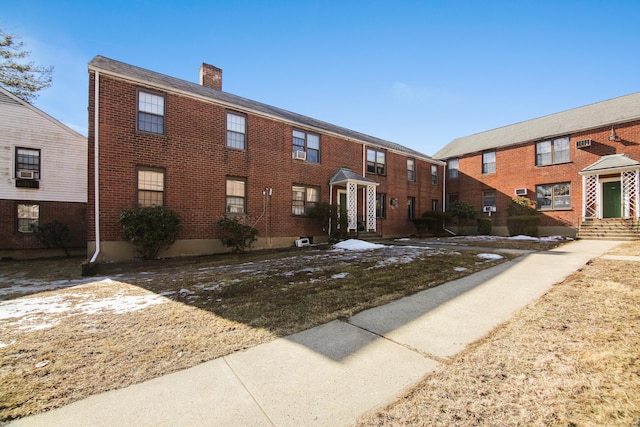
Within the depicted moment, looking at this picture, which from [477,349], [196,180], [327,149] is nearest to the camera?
[477,349]

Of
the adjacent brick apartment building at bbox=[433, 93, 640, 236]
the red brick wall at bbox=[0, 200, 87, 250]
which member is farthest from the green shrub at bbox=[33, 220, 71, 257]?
the adjacent brick apartment building at bbox=[433, 93, 640, 236]

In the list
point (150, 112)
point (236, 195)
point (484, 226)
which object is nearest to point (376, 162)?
point (484, 226)

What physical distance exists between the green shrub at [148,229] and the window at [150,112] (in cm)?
272

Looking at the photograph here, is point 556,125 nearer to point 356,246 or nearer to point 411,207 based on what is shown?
point 411,207

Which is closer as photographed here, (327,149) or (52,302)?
(52,302)

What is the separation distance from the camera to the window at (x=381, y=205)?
1608cm

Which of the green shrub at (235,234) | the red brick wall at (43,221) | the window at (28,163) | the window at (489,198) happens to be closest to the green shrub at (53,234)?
the red brick wall at (43,221)

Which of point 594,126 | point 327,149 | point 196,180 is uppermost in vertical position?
point 594,126

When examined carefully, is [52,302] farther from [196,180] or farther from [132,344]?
[196,180]

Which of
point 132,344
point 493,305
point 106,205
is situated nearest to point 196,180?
point 106,205

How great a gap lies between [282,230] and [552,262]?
350 inches

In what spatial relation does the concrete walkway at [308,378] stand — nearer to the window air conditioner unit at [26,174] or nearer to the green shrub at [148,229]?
the green shrub at [148,229]

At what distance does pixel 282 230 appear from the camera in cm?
1190

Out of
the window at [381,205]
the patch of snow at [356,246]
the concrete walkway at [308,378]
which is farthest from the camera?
the window at [381,205]
